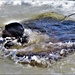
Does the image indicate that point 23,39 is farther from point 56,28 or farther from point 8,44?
point 56,28

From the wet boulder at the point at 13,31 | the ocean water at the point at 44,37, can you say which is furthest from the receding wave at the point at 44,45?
the wet boulder at the point at 13,31

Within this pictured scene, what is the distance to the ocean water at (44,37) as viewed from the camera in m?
4.51

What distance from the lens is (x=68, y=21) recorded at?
7.00 metres

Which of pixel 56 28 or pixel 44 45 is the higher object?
pixel 44 45

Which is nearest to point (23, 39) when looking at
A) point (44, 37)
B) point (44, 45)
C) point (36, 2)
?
point (44, 45)

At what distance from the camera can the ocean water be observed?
14.8 ft

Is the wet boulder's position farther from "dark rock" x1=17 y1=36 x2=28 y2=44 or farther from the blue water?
the blue water

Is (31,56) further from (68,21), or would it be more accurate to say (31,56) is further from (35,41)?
(68,21)

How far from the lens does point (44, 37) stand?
5609 millimetres

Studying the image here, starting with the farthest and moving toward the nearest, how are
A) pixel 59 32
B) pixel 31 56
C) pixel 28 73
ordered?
pixel 59 32 < pixel 31 56 < pixel 28 73

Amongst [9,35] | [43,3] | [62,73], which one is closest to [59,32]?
[9,35]

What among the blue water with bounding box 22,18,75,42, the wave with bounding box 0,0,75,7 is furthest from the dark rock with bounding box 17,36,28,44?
the wave with bounding box 0,0,75,7

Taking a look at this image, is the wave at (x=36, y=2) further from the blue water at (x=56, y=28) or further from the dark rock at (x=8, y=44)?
the dark rock at (x=8, y=44)

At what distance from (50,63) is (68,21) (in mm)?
2565
